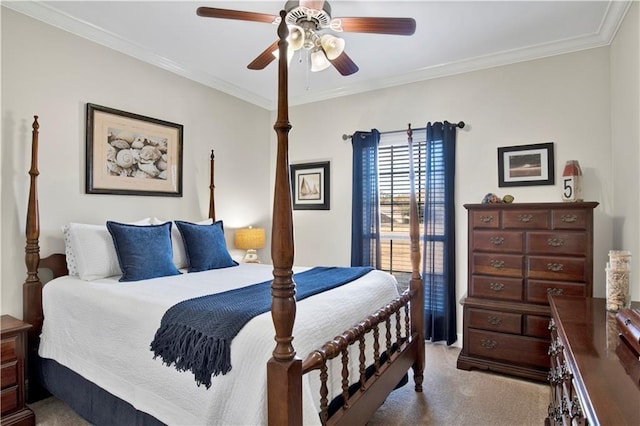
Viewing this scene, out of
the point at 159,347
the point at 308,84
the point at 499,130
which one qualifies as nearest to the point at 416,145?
the point at 499,130

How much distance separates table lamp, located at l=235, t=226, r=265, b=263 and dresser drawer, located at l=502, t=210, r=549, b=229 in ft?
8.03

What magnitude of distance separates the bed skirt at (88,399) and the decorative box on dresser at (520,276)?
239 cm

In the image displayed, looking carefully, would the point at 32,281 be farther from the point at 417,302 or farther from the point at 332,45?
the point at 417,302

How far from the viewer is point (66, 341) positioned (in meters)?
2.15

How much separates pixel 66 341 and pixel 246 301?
1.29 metres

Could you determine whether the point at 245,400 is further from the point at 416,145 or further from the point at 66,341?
the point at 416,145

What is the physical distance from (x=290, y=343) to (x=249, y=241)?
109 inches

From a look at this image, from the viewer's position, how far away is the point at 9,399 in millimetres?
2057

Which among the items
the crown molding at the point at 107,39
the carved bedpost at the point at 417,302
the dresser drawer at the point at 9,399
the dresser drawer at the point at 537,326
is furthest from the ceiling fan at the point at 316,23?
the dresser drawer at the point at 9,399

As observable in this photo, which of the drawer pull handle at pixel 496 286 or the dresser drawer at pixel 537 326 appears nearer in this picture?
the dresser drawer at pixel 537 326

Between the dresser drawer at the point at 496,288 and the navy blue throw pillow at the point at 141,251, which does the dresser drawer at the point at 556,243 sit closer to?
the dresser drawer at the point at 496,288

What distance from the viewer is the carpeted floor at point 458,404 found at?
216cm

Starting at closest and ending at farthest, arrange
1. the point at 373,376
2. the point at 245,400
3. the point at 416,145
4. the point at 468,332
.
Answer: the point at 245,400
the point at 373,376
the point at 468,332
the point at 416,145

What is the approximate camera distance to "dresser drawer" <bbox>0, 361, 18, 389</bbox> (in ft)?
6.70
